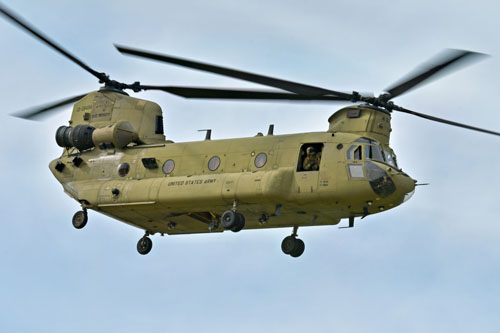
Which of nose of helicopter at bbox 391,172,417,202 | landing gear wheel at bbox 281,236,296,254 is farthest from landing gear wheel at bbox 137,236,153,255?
nose of helicopter at bbox 391,172,417,202

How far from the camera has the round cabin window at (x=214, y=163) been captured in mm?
35562

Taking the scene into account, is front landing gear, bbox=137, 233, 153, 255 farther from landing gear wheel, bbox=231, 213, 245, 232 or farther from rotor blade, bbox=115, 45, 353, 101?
rotor blade, bbox=115, 45, 353, 101

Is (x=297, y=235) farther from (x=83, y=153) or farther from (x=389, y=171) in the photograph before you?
(x=83, y=153)

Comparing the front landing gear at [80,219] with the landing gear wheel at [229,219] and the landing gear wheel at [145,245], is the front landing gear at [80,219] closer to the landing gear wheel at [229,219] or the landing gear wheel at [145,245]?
the landing gear wheel at [145,245]

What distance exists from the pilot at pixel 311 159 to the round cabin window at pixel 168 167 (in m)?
5.02

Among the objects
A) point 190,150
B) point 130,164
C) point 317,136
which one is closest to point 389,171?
point 317,136

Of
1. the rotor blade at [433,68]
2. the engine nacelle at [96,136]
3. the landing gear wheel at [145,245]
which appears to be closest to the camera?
the rotor blade at [433,68]

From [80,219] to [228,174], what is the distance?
6452 mm

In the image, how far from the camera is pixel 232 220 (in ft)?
111

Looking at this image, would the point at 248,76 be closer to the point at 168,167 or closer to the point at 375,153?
the point at 375,153

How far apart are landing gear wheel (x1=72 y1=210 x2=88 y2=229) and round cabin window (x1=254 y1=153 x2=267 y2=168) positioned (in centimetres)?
711

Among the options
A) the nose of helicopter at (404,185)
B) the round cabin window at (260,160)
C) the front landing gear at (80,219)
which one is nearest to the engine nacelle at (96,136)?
the front landing gear at (80,219)

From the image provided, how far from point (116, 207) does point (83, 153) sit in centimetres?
331

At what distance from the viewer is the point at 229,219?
33750mm
